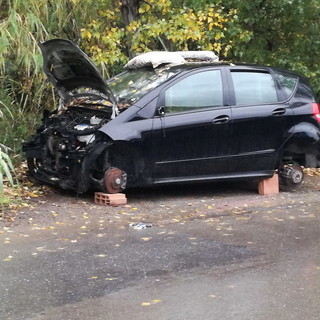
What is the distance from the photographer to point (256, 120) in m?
8.94

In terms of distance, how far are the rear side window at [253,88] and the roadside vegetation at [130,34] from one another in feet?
6.29

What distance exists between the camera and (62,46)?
865 centimetres

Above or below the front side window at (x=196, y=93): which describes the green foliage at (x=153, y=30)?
above

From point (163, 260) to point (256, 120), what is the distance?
3.53m

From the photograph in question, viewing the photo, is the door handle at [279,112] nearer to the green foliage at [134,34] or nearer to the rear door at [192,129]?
the rear door at [192,129]

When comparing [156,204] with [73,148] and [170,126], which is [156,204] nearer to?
[170,126]

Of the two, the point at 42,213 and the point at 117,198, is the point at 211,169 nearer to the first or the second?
the point at 117,198

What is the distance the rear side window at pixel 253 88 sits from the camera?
901 cm

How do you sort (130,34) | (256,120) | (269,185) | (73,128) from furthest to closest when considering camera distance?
(130,34)
(269,185)
(256,120)
(73,128)

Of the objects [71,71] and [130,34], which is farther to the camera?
[130,34]

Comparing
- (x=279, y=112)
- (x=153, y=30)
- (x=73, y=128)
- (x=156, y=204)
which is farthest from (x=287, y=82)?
(x=73, y=128)

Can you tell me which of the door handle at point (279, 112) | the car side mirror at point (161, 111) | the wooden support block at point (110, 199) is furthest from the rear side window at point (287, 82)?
the wooden support block at point (110, 199)

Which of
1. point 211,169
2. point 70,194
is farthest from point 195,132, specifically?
point 70,194

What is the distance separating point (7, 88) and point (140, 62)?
306 cm
